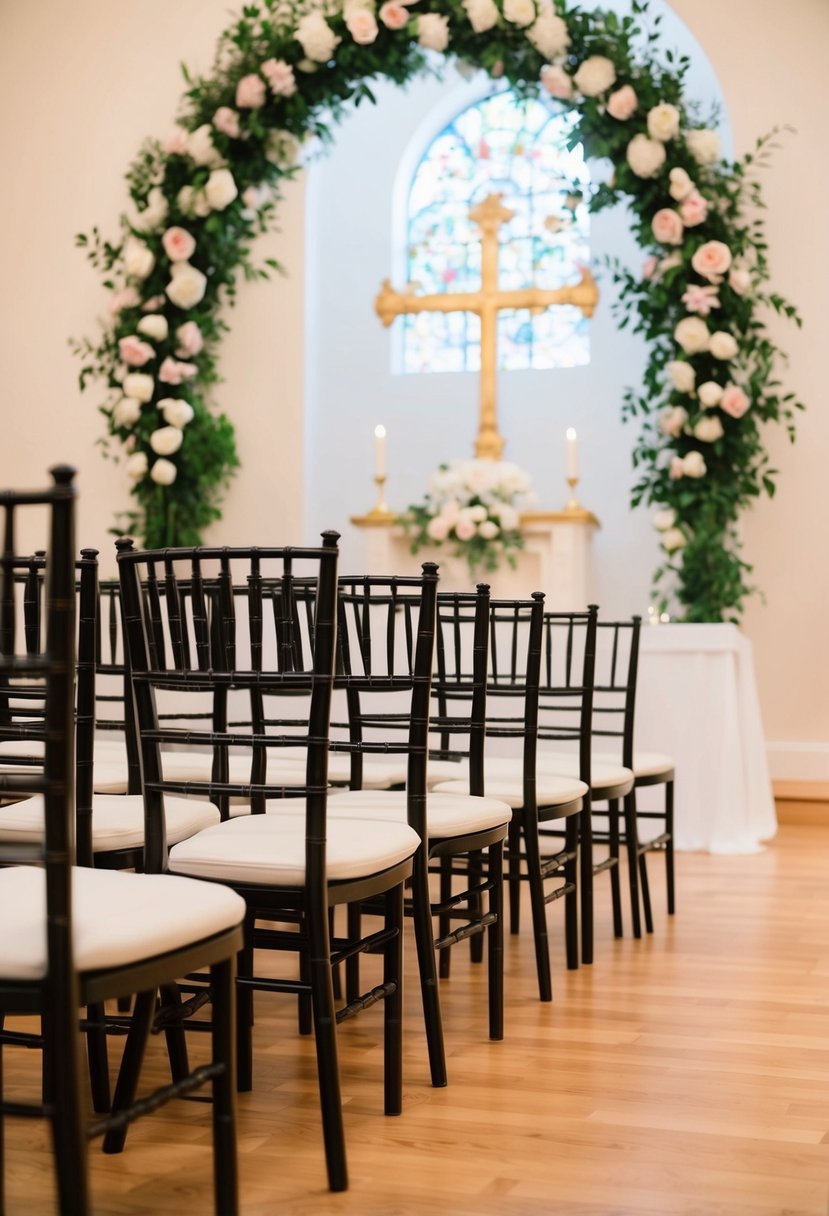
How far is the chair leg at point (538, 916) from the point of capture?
10.2 ft

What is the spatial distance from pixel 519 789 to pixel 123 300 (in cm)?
451

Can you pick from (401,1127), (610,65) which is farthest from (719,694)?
(401,1127)

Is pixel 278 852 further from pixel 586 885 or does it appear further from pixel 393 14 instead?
pixel 393 14

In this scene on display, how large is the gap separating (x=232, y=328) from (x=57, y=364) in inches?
39.9

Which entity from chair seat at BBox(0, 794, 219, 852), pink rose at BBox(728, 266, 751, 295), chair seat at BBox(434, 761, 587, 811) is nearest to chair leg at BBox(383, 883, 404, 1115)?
chair seat at BBox(0, 794, 219, 852)

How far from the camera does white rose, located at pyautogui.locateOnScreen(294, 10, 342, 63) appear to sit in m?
6.39

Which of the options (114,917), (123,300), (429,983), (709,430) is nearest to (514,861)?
(429,983)

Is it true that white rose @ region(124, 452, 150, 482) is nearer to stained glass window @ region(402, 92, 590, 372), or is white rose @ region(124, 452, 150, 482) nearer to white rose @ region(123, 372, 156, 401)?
white rose @ region(123, 372, 156, 401)

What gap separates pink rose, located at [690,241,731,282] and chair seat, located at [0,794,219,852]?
4.34m

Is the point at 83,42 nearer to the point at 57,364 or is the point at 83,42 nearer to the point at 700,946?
the point at 57,364

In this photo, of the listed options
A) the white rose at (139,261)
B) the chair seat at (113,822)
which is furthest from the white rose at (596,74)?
the chair seat at (113,822)

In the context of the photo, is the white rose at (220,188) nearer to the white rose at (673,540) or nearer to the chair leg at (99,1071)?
the white rose at (673,540)

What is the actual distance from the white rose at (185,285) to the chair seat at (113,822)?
4.64 metres

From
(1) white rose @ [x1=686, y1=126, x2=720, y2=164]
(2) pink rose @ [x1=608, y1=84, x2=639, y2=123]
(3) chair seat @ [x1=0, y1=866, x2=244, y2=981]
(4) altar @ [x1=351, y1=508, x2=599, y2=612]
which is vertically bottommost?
(3) chair seat @ [x1=0, y1=866, x2=244, y2=981]
